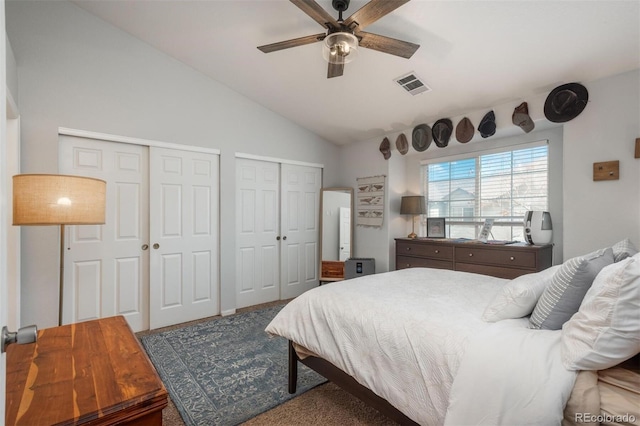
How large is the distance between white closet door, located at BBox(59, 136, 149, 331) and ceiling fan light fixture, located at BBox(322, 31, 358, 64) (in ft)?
7.74

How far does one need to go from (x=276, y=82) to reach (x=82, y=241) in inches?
101

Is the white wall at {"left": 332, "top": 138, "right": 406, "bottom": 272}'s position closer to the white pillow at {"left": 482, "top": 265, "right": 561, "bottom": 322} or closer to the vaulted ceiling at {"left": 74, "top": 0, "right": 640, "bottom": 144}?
the vaulted ceiling at {"left": 74, "top": 0, "right": 640, "bottom": 144}

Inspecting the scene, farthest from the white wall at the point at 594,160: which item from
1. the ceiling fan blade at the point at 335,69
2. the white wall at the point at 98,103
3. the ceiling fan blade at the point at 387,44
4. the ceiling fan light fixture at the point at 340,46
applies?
the white wall at the point at 98,103

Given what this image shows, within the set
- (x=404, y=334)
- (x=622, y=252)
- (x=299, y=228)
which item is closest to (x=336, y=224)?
(x=299, y=228)

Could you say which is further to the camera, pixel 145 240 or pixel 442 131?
pixel 442 131

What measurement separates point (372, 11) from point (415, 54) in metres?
1.08

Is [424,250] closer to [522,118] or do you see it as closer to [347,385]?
[522,118]

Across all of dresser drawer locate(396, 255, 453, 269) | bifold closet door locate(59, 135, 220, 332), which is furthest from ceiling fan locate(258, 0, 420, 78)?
dresser drawer locate(396, 255, 453, 269)

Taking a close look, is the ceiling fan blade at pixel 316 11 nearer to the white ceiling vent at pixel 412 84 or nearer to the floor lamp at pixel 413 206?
the white ceiling vent at pixel 412 84

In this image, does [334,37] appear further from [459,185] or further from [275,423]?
[459,185]

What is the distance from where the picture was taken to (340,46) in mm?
1943

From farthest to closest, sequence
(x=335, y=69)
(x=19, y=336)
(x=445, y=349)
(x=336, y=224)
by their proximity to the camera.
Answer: (x=336, y=224), (x=335, y=69), (x=445, y=349), (x=19, y=336)

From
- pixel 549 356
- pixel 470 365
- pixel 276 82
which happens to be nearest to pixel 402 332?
pixel 470 365

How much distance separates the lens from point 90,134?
9.64 ft
